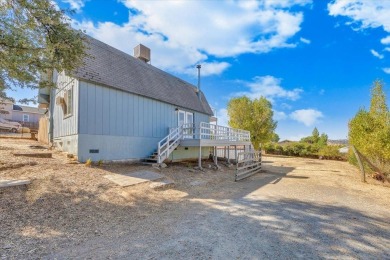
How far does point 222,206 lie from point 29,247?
15.5 ft

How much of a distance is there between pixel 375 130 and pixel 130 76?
1566 centimetres

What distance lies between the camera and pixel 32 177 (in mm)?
6656

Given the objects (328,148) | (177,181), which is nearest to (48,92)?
(177,181)

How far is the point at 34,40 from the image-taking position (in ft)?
20.9

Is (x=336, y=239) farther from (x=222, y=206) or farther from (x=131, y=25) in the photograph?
(x=131, y=25)

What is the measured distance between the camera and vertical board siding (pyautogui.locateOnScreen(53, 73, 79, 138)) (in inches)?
402

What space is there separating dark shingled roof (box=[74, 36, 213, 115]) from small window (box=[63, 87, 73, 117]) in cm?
184

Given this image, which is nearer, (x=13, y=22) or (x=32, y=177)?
(x=13, y=22)

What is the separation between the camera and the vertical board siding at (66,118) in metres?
10.2

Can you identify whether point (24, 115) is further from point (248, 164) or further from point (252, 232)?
point (252, 232)

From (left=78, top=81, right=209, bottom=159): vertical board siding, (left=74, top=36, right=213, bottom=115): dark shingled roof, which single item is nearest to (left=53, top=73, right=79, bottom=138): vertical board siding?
(left=78, top=81, right=209, bottom=159): vertical board siding

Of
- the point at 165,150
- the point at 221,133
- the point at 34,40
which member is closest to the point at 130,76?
the point at 165,150

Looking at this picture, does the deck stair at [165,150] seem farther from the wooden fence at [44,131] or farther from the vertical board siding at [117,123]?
the wooden fence at [44,131]

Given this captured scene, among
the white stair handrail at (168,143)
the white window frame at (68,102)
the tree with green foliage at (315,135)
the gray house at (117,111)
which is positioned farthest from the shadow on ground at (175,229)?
the tree with green foliage at (315,135)
